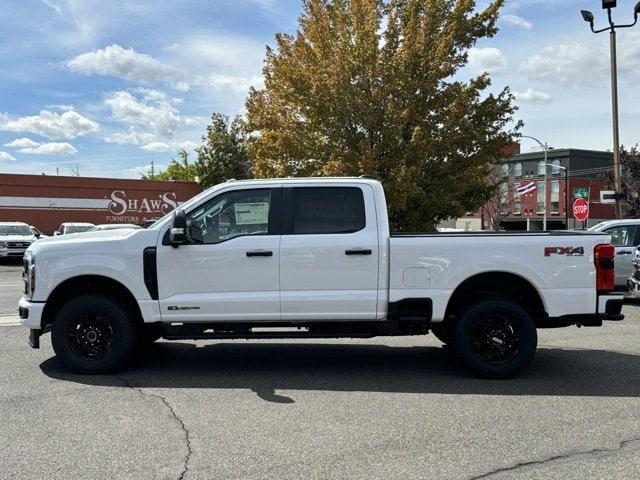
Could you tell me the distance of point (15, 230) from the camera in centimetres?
2520

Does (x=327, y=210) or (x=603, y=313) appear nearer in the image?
(x=603, y=313)

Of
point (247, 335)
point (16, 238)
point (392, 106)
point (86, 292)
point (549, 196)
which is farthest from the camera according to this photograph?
point (549, 196)

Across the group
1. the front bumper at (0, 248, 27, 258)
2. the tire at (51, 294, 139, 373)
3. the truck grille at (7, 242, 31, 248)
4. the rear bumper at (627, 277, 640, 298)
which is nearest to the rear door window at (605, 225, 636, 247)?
the rear bumper at (627, 277, 640, 298)

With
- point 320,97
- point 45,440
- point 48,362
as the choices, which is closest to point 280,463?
point 45,440

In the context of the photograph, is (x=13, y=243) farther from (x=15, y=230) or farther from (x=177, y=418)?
(x=177, y=418)

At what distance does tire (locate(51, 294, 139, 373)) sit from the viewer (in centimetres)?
641

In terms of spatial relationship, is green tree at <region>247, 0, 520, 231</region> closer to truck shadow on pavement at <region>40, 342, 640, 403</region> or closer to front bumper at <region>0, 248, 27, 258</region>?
truck shadow on pavement at <region>40, 342, 640, 403</region>

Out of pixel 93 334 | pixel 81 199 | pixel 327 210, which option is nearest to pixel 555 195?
pixel 81 199

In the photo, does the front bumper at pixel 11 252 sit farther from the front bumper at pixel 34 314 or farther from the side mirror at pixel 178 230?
the side mirror at pixel 178 230

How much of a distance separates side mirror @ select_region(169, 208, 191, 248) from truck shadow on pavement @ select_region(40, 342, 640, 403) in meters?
1.43

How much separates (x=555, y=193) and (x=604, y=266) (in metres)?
70.4

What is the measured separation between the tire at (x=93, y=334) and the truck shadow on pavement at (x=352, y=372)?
0.16 meters

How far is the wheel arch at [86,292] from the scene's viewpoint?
650cm

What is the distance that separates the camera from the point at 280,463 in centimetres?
Answer: 414
